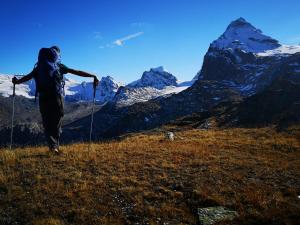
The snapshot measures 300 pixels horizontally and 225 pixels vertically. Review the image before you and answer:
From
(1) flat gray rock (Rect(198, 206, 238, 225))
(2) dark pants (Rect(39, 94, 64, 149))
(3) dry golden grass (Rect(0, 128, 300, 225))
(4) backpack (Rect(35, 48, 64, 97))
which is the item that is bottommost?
(1) flat gray rock (Rect(198, 206, 238, 225))

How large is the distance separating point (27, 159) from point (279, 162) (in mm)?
11182

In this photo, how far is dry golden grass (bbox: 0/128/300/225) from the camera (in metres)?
9.48

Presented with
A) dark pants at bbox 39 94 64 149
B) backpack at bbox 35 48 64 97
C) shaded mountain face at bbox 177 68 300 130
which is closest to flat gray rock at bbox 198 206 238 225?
dark pants at bbox 39 94 64 149

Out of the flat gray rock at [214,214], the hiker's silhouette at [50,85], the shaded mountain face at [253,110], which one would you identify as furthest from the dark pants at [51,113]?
the shaded mountain face at [253,110]

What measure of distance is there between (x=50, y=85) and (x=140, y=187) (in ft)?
19.7

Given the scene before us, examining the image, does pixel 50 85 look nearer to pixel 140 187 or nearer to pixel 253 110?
pixel 140 187

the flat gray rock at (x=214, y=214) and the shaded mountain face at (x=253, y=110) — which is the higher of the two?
the shaded mountain face at (x=253, y=110)

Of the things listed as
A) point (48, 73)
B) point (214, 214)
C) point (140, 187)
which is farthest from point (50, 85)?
point (214, 214)

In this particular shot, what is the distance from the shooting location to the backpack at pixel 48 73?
14156mm

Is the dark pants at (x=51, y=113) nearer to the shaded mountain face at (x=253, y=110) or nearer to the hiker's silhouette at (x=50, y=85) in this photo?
the hiker's silhouette at (x=50, y=85)

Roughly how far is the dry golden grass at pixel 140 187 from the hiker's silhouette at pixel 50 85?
1.41m

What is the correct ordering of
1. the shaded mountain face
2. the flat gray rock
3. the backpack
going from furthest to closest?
the shaded mountain face < the backpack < the flat gray rock

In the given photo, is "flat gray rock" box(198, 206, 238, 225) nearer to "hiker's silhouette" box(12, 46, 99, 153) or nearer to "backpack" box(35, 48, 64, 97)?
"hiker's silhouette" box(12, 46, 99, 153)

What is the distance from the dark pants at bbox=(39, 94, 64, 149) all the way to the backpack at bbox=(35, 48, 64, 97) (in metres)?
0.26
